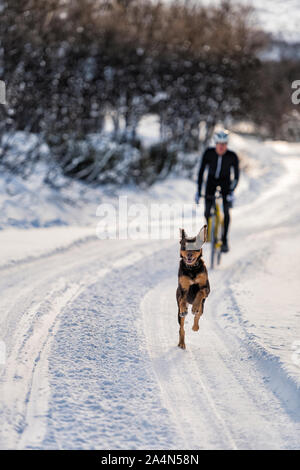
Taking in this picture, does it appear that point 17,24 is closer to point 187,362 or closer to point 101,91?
point 101,91

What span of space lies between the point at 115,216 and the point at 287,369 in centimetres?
968

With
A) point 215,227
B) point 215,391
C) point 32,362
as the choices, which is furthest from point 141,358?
point 215,227

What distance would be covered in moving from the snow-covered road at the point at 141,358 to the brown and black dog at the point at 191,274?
0.56 meters

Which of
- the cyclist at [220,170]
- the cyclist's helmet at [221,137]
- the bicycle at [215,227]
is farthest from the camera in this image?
the bicycle at [215,227]

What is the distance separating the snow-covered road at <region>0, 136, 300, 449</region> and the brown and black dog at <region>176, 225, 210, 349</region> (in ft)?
1.85

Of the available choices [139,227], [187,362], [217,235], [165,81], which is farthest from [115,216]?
[165,81]

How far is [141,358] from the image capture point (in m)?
4.88

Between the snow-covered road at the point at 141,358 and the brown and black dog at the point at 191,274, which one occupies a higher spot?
the brown and black dog at the point at 191,274

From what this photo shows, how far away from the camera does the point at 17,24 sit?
1403 centimetres

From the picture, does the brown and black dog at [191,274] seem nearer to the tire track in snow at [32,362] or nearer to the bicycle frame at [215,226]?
the tire track in snow at [32,362]

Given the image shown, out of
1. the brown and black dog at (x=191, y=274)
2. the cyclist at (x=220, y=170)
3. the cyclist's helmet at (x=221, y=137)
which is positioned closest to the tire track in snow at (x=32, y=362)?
the brown and black dog at (x=191, y=274)

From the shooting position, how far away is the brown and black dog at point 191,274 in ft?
15.1

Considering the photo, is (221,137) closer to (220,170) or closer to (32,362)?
(220,170)

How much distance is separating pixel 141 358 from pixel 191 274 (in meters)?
0.91
